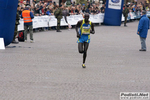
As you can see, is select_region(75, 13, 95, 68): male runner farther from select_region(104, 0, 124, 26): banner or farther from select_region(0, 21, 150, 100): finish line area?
select_region(104, 0, 124, 26): banner

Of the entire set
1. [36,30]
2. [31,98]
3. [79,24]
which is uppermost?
[79,24]

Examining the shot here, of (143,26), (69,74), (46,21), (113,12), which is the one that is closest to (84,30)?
(69,74)

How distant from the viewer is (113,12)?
31.3 meters

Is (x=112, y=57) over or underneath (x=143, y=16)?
underneath

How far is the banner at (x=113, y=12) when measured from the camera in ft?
101

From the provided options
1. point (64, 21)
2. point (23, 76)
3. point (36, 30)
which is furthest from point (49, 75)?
point (64, 21)

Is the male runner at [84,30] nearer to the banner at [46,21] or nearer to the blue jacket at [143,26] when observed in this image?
the blue jacket at [143,26]

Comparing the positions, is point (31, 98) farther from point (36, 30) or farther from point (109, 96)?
point (36, 30)

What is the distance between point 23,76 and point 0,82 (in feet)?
2.89

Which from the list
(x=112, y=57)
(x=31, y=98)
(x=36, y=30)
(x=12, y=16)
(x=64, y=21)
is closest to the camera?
(x=31, y=98)

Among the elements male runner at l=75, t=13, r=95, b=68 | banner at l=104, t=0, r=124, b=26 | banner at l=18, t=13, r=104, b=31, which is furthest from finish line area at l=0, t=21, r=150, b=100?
banner at l=104, t=0, r=124, b=26

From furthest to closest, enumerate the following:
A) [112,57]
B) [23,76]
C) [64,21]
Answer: [64,21] → [112,57] → [23,76]

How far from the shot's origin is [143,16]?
49.5ft

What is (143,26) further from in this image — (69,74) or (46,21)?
(46,21)
